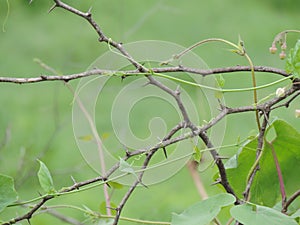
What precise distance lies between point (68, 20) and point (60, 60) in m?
0.34

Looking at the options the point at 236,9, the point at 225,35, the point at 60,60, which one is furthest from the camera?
the point at 236,9

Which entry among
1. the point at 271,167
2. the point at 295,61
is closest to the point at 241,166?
the point at 271,167

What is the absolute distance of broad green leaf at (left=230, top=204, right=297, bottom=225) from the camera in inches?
16.3

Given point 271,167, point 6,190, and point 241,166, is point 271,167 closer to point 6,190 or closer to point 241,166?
point 241,166

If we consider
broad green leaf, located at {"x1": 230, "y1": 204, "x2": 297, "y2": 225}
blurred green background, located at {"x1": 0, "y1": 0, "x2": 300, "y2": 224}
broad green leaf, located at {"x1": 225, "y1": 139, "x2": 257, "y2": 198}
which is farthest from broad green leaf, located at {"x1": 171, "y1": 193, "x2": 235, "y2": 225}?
blurred green background, located at {"x1": 0, "y1": 0, "x2": 300, "y2": 224}

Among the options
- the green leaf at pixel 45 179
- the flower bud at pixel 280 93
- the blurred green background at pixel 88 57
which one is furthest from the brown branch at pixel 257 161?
the blurred green background at pixel 88 57

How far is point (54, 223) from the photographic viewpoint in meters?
1.46

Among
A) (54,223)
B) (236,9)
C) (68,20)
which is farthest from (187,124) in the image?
(236,9)

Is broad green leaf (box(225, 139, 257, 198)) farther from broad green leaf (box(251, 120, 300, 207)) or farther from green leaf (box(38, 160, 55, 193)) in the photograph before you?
green leaf (box(38, 160, 55, 193))

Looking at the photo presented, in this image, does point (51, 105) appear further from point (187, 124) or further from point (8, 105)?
point (187, 124)

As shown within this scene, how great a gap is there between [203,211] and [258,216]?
0.13ft

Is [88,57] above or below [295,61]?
→ above

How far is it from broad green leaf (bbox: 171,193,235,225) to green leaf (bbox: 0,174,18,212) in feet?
0.43

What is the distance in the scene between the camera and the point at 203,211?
0.43 meters
